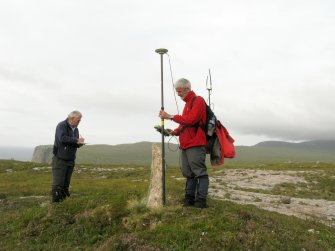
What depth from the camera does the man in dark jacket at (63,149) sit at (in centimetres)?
1324

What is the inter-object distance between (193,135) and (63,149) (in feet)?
17.4

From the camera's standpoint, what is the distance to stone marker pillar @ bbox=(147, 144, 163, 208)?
1196cm

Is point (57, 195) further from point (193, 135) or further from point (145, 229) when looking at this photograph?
point (193, 135)

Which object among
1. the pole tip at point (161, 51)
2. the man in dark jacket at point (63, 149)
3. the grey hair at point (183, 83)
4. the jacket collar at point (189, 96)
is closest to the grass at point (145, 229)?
the man in dark jacket at point (63, 149)

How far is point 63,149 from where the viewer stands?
526 inches

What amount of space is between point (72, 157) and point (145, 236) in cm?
Result: 539

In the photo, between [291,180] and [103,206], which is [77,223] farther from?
[291,180]

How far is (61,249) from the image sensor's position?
33.6 feet

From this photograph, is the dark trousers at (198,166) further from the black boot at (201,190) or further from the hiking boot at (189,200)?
the hiking boot at (189,200)

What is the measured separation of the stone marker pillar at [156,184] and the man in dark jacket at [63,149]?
115 inches

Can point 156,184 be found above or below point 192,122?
below

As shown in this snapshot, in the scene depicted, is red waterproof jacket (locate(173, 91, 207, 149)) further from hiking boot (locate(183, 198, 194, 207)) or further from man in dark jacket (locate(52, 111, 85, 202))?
man in dark jacket (locate(52, 111, 85, 202))

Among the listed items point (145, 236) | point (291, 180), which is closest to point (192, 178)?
point (145, 236)

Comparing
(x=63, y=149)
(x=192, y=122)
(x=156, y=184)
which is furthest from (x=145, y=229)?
(x=63, y=149)
